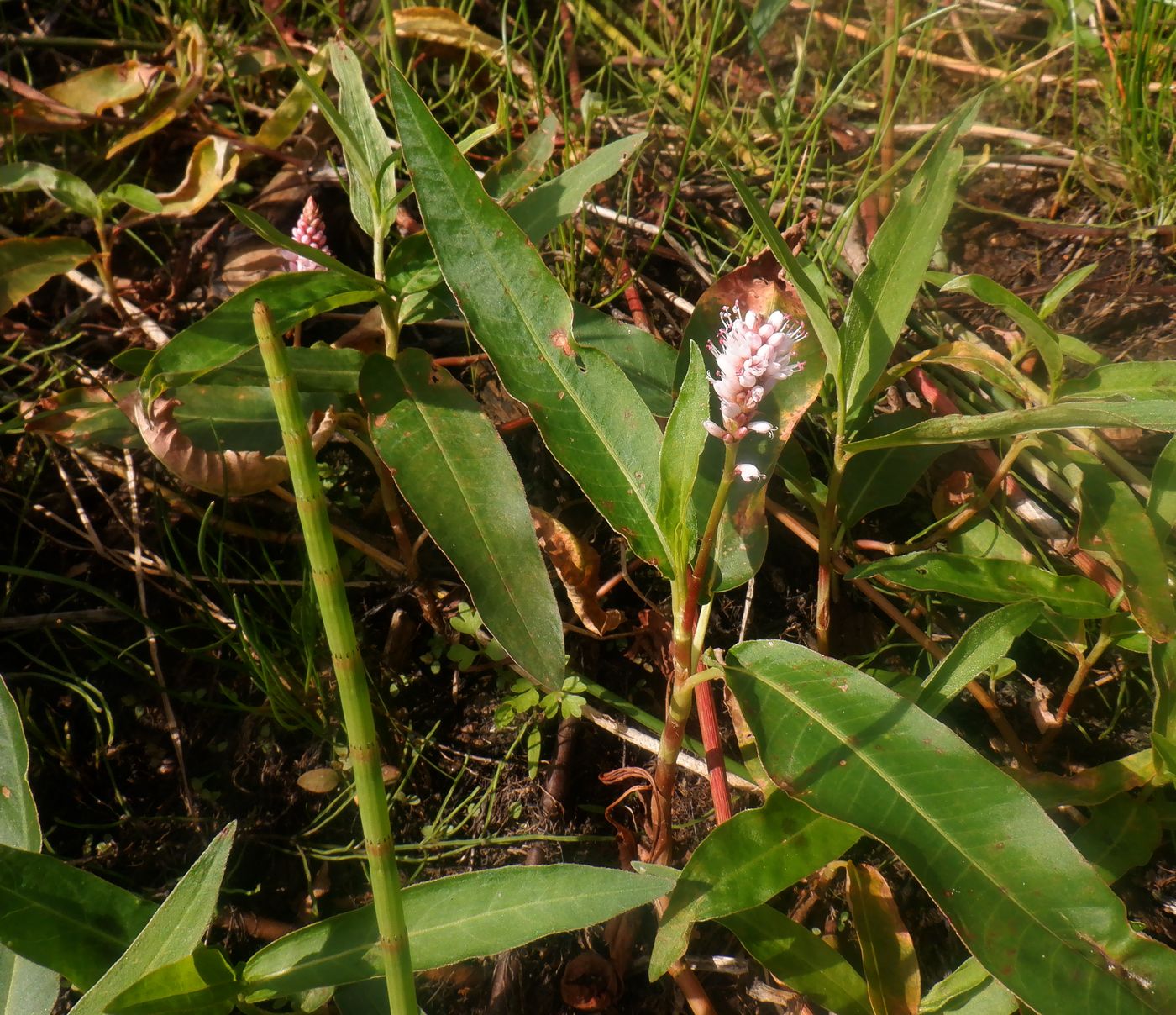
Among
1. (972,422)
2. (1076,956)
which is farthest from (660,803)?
(972,422)

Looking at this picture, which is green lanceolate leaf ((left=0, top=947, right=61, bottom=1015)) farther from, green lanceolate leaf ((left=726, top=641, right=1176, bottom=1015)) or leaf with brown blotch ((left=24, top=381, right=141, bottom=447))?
green lanceolate leaf ((left=726, top=641, right=1176, bottom=1015))

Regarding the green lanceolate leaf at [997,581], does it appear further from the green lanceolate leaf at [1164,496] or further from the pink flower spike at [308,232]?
the pink flower spike at [308,232]

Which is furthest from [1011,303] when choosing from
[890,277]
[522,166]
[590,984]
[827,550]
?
[590,984]

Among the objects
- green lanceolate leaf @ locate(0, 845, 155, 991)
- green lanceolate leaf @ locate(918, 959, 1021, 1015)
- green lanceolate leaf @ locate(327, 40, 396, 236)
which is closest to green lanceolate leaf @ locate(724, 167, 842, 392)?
green lanceolate leaf @ locate(327, 40, 396, 236)

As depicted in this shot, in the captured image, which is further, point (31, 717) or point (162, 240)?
point (162, 240)

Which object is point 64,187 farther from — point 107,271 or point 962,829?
point 962,829

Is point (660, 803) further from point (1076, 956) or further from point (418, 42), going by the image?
point (418, 42)

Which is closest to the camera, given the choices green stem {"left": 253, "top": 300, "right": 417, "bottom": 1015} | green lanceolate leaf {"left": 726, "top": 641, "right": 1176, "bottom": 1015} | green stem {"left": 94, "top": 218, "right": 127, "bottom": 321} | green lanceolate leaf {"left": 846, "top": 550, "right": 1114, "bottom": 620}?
green stem {"left": 253, "top": 300, "right": 417, "bottom": 1015}
